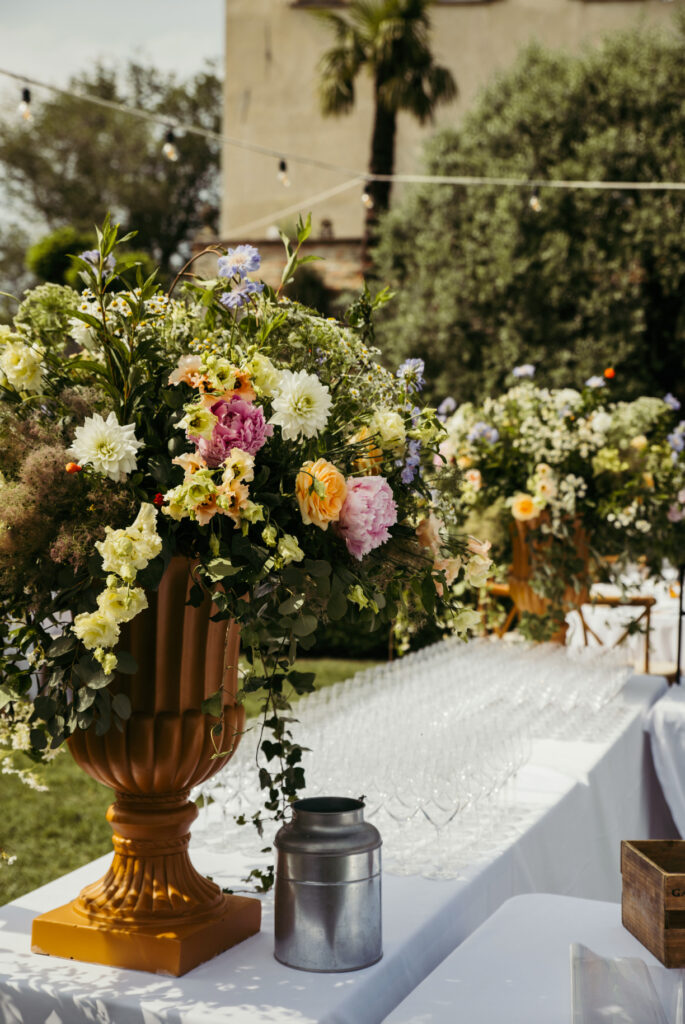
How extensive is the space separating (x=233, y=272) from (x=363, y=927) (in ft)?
3.08

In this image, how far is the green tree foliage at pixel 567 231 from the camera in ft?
40.9

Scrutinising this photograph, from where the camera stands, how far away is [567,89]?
12.7m

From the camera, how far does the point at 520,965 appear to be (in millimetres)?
1456

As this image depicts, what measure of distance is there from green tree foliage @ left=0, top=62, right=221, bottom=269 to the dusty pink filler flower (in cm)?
2017

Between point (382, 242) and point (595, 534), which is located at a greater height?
point (382, 242)

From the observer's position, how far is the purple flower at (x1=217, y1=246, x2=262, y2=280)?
1.48 metres

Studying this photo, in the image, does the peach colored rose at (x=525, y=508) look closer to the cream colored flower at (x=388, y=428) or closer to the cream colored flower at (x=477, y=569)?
the cream colored flower at (x=477, y=569)

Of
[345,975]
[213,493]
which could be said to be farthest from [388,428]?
[345,975]

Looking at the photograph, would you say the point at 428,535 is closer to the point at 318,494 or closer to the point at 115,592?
the point at 318,494

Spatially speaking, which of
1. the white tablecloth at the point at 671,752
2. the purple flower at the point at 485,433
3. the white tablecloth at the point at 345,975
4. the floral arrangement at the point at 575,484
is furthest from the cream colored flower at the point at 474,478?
the white tablecloth at the point at 345,975

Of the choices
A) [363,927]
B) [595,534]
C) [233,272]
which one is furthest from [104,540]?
[595,534]

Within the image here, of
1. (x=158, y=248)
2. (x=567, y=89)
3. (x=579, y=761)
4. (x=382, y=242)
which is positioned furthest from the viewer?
(x=158, y=248)

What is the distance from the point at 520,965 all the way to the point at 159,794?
56 centimetres

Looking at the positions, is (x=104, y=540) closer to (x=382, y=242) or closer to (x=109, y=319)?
(x=109, y=319)
